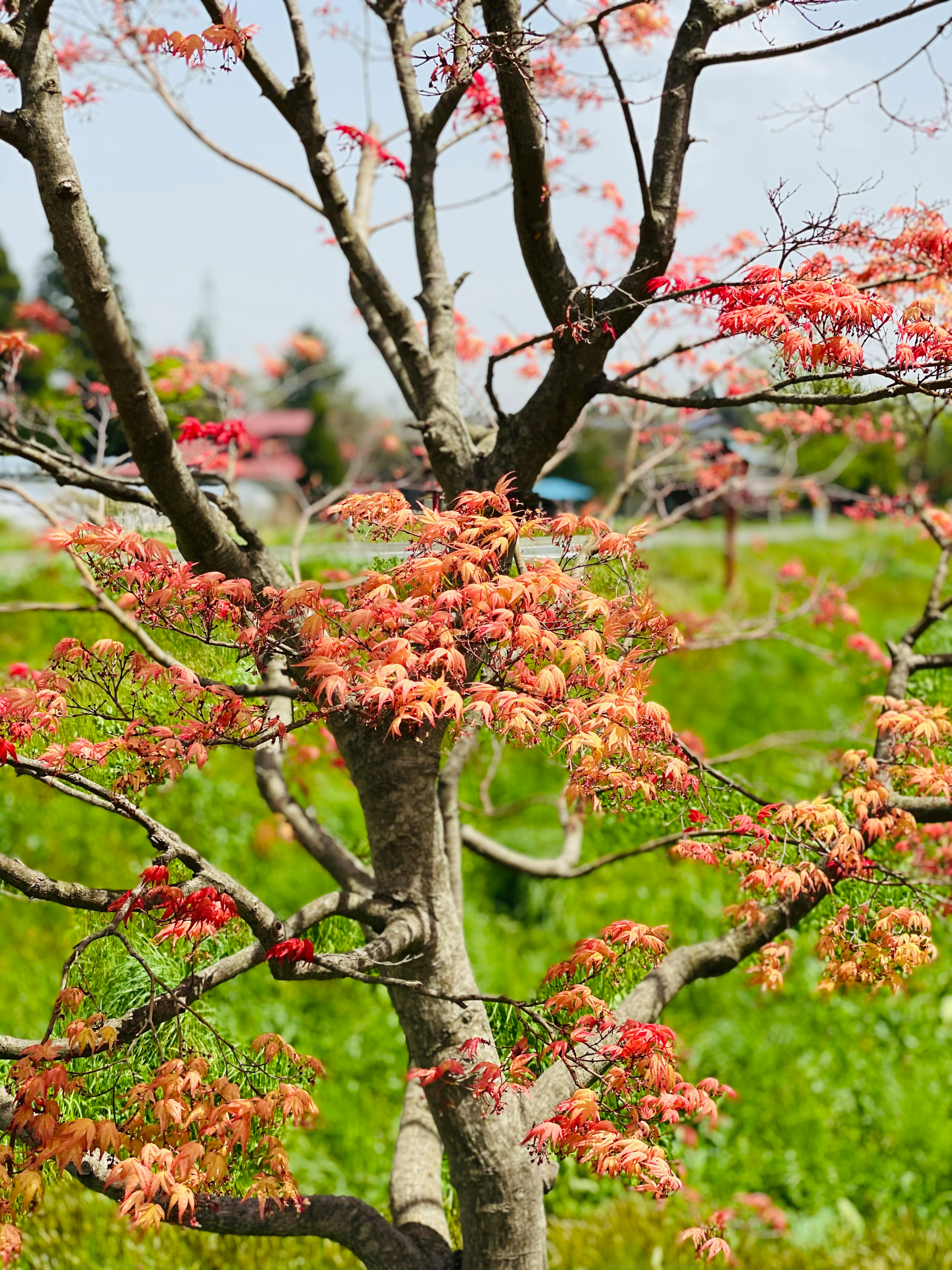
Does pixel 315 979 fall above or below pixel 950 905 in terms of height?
below

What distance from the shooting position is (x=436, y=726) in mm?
2602

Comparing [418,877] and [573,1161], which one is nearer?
[418,877]

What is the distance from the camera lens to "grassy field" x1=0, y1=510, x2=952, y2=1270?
16.5 feet

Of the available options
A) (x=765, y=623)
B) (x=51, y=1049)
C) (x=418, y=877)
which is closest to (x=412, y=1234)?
(x=418, y=877)

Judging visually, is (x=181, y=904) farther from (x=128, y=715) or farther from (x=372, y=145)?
(x=372, y=145)

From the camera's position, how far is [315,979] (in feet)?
8.16

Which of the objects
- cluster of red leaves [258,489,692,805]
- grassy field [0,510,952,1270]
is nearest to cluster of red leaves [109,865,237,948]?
cluster of red leaves [258,489,692,805]

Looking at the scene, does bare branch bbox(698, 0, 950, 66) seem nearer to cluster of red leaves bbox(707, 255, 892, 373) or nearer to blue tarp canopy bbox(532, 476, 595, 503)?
cluster of red leaves bbox(707, 255, 892, 373)

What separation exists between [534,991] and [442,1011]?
10.3ft

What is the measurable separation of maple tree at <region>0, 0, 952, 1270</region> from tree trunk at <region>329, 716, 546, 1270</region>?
0.04ft

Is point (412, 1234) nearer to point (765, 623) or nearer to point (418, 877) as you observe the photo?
point (418, 877)

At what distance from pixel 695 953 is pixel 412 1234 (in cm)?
132

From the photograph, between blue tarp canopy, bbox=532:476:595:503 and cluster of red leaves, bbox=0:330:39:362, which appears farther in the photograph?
blue tarp canopy, bbox=532:476:595:503

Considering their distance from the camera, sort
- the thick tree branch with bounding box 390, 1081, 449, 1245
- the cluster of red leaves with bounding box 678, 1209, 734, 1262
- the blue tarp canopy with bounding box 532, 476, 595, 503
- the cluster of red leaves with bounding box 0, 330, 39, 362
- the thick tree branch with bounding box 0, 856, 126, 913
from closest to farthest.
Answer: the thick tree branch with bounding box 0, 856, 126, 913
the cluster of red leaves with bounding box 678, 1209, 734, 1262
the thick tree branch with bounding box 390, 1081, 449, 1245
the cluster of red leaves with bounding box 0, 330, 39, 362
the blue tarp canopy with bounding box 532, 476, 595, 503
